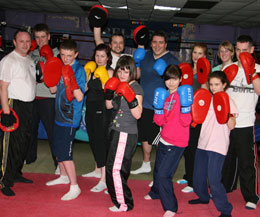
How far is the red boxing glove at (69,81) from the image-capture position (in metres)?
2.38

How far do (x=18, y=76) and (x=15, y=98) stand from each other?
20 centimetres

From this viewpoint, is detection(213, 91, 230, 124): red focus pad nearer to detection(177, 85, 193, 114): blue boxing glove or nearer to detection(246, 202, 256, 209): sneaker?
detection(177, 85, 193, 114): blue boxing glove

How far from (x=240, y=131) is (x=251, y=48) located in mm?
749

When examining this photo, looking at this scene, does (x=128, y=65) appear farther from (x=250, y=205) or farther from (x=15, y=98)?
(x=250, y=205)

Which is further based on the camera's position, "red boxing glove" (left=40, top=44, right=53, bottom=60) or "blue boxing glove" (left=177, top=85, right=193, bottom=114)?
"red boxing glove" (left=40, top=44, right=53, bottom=60)

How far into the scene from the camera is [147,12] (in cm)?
871

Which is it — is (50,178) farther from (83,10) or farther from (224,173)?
(83,10)

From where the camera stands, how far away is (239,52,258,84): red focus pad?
2.36m

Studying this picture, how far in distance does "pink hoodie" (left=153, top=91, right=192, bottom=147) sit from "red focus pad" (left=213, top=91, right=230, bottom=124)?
0.23 m

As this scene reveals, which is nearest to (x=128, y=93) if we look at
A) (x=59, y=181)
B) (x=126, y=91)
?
(x=126, y=91)

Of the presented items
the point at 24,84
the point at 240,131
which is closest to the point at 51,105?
the point at 24,84

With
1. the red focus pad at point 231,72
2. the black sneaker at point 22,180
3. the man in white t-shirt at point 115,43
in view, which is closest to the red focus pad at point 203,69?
the red focus pad at point 231,72

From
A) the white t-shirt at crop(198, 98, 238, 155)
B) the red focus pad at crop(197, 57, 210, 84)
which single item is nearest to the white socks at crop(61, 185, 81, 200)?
the white t-shirt at crop(198, 98, 238, 155)

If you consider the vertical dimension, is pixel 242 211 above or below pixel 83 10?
below
